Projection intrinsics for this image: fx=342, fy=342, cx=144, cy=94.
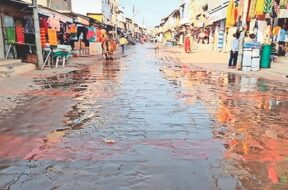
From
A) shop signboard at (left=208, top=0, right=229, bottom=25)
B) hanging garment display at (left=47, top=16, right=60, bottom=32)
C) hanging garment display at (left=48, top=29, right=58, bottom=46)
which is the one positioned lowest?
hanging garment display at (left=48, top=29, right=58, bottom=46)

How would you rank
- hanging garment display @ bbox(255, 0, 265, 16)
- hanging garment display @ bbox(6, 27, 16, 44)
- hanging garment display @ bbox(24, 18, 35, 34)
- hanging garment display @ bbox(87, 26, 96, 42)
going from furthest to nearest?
hanging garment display @ bbox(87, 26, 96, 42) → hanging garment display @ bbox(24, 18, 35, 34) → hanging garment display @ bbox(255, 0, 265, 16) → hanging garment display @ bbox(6, 27, 16, 44)

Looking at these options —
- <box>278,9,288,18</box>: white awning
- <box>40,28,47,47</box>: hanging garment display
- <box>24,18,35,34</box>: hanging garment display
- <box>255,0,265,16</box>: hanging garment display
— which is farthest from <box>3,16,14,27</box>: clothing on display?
→ <box>278,9,288,18</box>: white awning

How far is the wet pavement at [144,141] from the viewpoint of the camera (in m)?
4.11

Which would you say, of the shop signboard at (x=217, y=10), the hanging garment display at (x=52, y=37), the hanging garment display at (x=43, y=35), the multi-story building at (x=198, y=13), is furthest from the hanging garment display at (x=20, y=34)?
the multi-story building at (x=198, y=13)

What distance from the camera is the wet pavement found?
162 inches

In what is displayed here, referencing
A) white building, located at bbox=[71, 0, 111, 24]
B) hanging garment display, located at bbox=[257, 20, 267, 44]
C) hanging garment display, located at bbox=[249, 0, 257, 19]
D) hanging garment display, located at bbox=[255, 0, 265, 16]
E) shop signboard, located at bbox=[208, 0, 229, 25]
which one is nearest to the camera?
hanging garment display, located at bbox=[255, 0, 265, 16]

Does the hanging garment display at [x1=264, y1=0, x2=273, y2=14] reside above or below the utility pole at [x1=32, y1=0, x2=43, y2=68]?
above

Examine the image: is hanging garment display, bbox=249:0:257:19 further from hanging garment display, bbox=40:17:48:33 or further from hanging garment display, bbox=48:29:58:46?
hanging garment display, bbox=40:17:48:33

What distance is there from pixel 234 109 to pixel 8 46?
13362mm

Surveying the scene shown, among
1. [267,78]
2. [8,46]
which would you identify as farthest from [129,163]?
[8,46]

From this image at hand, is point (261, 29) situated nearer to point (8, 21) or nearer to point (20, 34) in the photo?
point (20, 34)

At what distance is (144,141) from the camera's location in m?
5.55

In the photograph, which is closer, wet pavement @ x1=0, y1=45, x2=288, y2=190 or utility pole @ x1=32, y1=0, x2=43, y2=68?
wet pavement @ x1=0, y1=45, x2=288, y2=190

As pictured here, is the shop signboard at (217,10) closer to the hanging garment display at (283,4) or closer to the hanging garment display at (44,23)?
the hanging garment display at (283,4)
